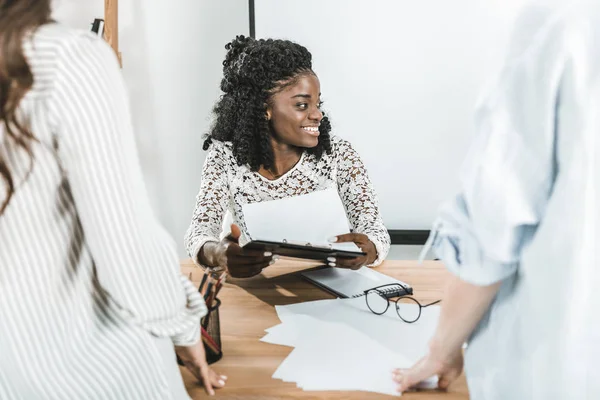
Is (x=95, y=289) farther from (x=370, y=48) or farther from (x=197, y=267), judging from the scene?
(x=370, y=48)

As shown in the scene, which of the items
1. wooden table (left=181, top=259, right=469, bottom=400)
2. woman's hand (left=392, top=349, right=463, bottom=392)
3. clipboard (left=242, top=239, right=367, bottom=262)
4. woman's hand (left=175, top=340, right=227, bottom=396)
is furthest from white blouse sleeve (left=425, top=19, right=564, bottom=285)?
clipboard (left=242, top=239, right=367, bottom=262)

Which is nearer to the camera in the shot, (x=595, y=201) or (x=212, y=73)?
(x=595, y=201)

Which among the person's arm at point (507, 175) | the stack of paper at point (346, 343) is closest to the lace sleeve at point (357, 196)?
the stack of paper at point (346, 343)

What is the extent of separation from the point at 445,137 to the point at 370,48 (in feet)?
1.81

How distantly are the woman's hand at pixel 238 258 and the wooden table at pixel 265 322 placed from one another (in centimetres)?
4

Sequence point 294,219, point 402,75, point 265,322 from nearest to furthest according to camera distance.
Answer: point 265,322 < point 294,219 < point 402,75

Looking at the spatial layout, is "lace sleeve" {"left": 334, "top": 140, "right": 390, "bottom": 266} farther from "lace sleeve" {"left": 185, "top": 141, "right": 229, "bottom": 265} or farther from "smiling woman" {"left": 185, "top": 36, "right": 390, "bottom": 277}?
"lace sleeve" {"left": 185, "top": 141, "right": 229, "bottom": 265}

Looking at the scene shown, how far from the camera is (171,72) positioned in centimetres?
275

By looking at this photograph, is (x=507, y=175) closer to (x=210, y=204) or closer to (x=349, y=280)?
(x=349, y=280)

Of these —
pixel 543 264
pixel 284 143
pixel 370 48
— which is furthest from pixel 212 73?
pixel 543 264

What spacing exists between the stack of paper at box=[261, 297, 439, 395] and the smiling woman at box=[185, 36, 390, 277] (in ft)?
1.94

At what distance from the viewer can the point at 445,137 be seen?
2426 millimetres

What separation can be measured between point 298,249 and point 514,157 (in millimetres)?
679

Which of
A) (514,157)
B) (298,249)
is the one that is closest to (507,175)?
(514,157)
